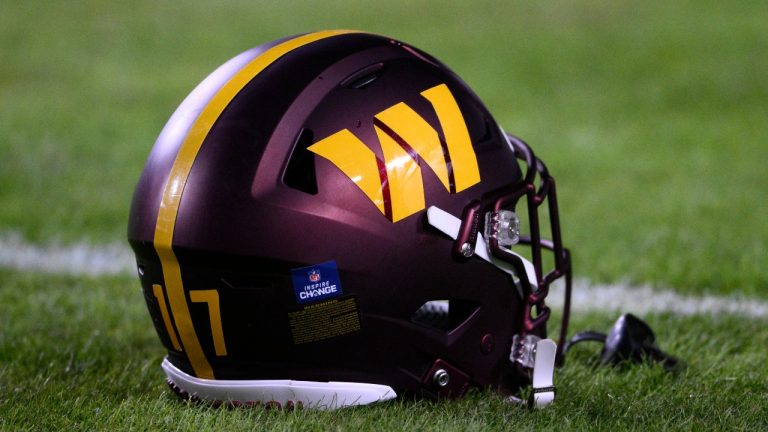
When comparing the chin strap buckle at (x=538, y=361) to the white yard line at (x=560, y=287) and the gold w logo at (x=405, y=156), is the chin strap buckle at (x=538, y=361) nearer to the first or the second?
the gold w logo at (x=405, y=156)

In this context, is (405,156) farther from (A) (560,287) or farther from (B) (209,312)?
(A) (560,287)

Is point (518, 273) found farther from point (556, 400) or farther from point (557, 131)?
point (557, 131)

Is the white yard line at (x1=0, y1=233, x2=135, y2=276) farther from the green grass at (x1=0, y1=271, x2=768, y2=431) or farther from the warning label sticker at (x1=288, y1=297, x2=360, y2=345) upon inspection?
the warning label sticker at (x1=288, y1=297, x2=360, y2=345)

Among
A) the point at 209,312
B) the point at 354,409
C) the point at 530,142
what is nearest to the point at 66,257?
the point at 209,312

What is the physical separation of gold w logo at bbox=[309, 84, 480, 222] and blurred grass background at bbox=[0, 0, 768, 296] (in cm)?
201

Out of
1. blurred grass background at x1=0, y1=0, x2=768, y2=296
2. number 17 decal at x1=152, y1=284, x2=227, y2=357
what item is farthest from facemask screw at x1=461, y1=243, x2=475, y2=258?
blurred grass background at x1=0, y1=0, x2=768, y2=296

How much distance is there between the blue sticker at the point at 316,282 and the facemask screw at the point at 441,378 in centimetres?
35

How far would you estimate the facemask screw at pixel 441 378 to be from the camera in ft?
8.30

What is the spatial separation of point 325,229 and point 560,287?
223 cm

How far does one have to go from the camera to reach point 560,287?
14.3 ft

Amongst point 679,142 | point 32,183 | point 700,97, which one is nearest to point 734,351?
point 679,142

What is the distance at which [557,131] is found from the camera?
285 inches

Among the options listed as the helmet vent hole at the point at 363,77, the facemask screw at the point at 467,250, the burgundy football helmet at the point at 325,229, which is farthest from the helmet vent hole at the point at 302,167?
the facemask screw at the point at 467,250

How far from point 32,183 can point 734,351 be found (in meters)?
4.20
